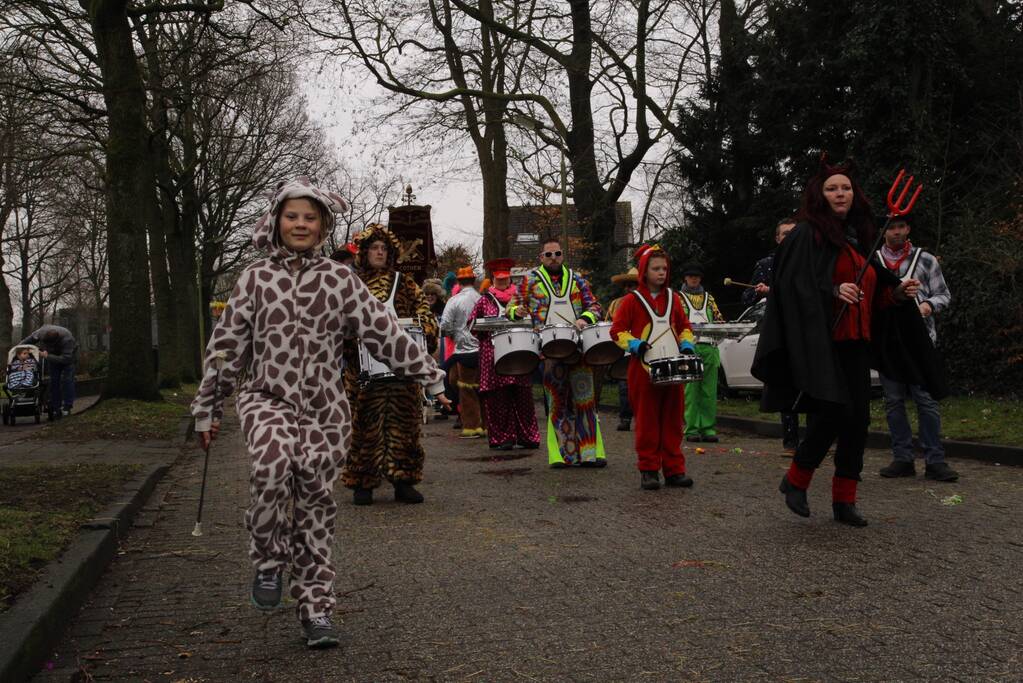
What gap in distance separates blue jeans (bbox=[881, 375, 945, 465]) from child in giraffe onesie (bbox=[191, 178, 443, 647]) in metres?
A: 5.49

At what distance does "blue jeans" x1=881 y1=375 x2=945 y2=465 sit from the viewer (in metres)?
9.35

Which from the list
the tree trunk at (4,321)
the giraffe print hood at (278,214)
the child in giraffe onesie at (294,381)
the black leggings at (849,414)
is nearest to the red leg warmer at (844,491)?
the black leggings at (849,414)

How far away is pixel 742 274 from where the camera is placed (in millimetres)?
26844

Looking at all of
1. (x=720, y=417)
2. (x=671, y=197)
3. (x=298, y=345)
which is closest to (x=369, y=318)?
(x=298, y=345)

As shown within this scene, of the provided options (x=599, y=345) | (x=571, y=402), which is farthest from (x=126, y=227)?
(x=599, y=345)

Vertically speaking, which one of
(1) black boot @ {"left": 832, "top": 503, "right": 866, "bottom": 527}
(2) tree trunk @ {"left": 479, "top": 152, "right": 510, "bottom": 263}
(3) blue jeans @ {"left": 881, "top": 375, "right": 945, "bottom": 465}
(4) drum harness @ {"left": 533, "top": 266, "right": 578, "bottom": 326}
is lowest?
(1) black boot @ {"left": 832, "top": 503, "right": 866, "bottom": 527}

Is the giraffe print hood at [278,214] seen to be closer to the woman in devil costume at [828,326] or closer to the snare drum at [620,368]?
the woman in devil costume at [828,326]

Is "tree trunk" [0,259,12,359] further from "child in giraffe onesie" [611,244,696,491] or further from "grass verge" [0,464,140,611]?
"child in giraffe onesie" [611,244,696,491]

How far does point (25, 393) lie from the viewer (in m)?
20.0

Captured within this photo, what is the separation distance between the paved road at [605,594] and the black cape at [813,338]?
834 millimetres

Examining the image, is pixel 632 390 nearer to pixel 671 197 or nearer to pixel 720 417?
pixel 720 417

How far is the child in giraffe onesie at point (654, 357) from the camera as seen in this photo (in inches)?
363

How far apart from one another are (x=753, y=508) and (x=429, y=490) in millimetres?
2763

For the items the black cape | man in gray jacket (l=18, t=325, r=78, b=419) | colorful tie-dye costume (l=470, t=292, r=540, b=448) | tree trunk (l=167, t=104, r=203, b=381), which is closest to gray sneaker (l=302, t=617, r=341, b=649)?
the black cape
